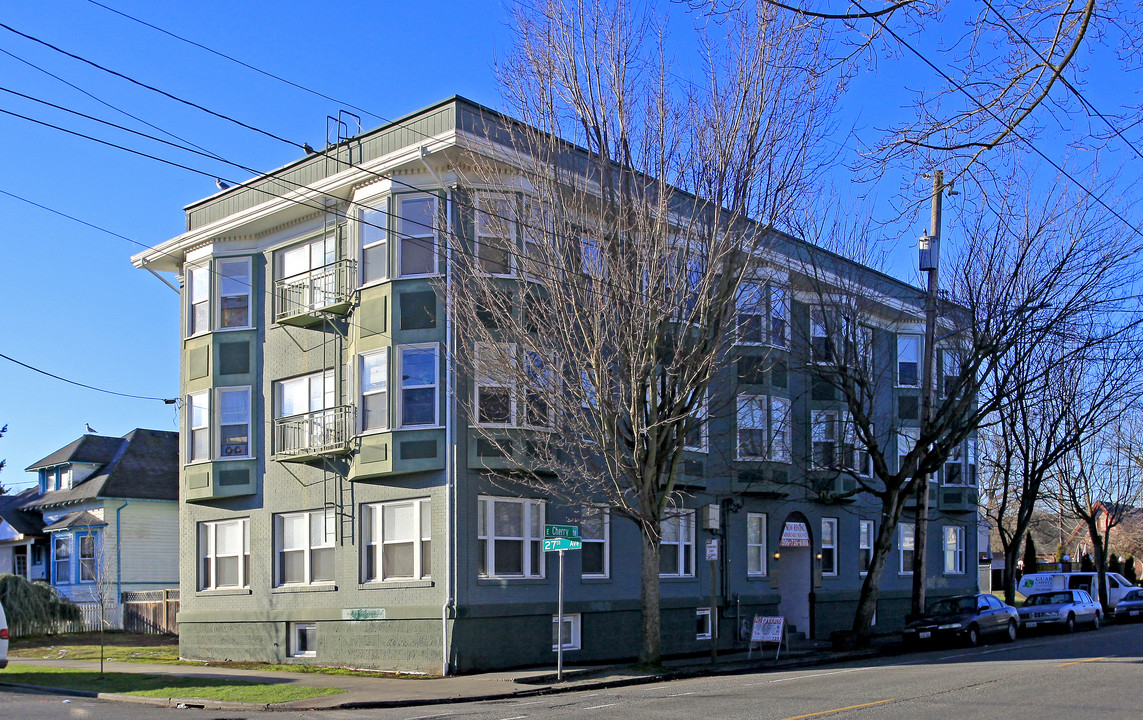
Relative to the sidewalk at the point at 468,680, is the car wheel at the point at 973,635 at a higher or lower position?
lower

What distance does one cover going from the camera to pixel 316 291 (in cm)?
2545

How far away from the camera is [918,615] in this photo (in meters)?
28.0

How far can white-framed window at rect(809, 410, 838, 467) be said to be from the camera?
92.2ft

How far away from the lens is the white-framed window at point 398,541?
22.6 meters

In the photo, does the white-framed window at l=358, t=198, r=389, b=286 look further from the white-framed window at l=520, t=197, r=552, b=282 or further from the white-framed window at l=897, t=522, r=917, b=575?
the white-framed window at l=897, t=522, r=917, b=575

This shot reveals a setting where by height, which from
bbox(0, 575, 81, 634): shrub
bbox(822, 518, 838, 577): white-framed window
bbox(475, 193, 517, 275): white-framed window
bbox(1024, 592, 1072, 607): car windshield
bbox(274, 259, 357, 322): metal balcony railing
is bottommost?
bbox(0, 575, 81, 634): shrub

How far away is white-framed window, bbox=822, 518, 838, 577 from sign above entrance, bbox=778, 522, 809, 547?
122 centimetres

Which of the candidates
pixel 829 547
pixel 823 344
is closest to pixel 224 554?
pixel 823 344

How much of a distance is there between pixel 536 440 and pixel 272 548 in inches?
311

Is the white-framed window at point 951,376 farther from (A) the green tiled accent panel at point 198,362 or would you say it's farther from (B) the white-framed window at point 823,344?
(A) the green tiled accent panel at point 198,362

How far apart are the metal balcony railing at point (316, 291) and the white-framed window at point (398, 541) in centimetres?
461

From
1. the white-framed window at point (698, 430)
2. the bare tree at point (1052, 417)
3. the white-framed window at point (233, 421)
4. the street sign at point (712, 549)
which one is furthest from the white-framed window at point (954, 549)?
the white-framed window at point (233, 421)

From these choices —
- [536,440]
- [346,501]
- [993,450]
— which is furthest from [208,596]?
[993,450]

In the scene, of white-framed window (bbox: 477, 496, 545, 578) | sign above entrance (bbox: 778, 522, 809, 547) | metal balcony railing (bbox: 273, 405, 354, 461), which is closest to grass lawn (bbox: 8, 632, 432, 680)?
white-framed window (bbox: 477, 496, 545, 578)
